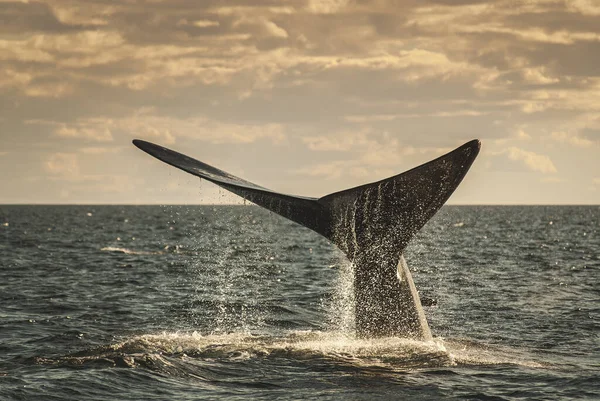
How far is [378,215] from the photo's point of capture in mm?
11320

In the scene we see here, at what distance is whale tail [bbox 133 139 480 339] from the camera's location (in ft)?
35.5

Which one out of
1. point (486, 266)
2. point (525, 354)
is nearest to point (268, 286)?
point (486, 266)

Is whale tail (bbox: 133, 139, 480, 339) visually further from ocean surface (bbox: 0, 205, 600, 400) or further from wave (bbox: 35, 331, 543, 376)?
ocean surface (bbox: 0, 205, 600, 400)

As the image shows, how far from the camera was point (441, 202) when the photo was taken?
10.9 metres

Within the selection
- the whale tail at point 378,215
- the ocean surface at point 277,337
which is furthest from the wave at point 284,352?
the whale tail at point 378,215

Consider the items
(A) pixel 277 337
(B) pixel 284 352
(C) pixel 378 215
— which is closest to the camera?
(C) pixel 378 215

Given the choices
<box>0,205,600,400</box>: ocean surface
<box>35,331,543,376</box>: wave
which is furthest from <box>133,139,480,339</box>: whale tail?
<box>0,205,600,400</box>: ocean surface

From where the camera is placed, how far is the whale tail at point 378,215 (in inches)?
426

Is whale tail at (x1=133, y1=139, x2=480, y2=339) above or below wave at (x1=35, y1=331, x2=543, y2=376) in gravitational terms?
above

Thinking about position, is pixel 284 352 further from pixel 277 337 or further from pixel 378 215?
pixel 378 215

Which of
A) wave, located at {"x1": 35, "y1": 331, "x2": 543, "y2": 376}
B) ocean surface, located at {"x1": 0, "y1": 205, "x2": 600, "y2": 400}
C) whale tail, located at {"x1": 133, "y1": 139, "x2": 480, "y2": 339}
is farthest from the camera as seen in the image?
wave, located at {"x1": 35, "y1": 331, "x2": 543, "y2": 376}

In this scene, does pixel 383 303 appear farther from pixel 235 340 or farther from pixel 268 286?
pixel 268 286

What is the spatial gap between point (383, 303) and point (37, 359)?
5432mm

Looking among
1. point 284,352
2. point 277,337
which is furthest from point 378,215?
→ point 277,337
